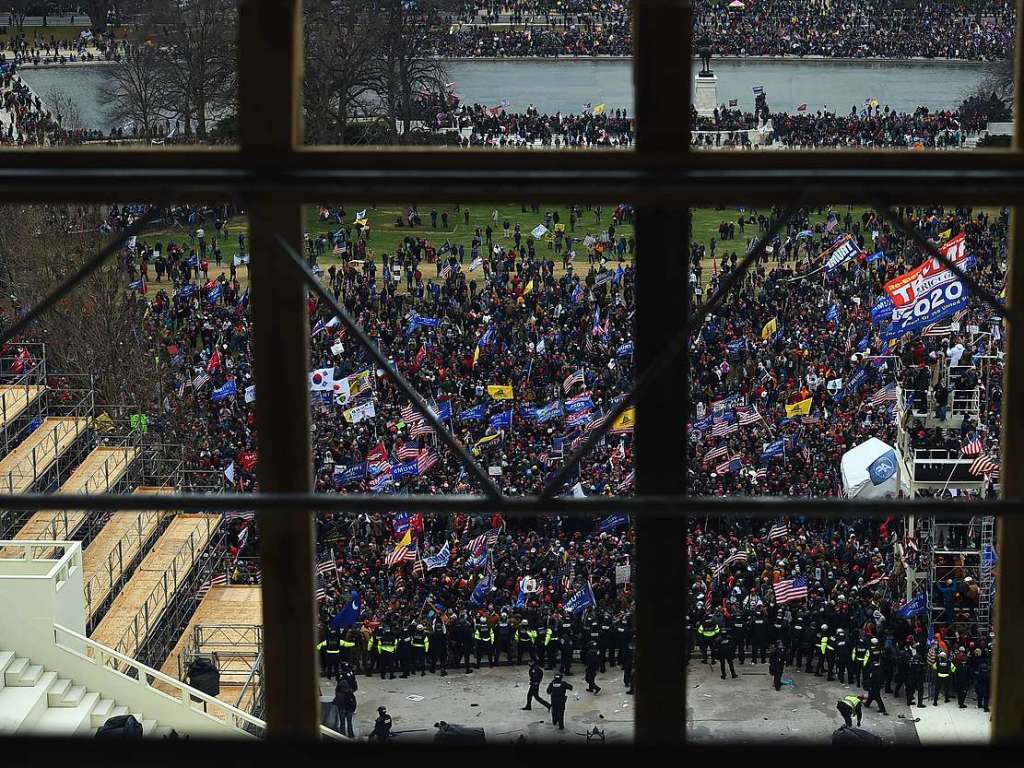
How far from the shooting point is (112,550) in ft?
71.9

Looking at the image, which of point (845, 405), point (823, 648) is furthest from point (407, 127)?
point (823, 648)

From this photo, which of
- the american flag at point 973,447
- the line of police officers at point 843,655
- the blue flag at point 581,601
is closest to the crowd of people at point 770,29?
the american flag at point 973,447

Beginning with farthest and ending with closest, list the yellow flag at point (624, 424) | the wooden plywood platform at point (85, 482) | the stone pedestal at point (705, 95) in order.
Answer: the stone pedestal at point (705, 95) < the yellow flag at point (624, 424) < the wooden plywood platform at point (85, 482)

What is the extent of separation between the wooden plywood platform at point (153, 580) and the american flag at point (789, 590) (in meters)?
8.95

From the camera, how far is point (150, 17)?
51.4 metres

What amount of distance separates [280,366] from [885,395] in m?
23.3

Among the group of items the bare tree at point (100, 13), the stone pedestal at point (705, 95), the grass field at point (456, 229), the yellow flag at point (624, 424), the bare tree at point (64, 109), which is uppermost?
the bare tree at point (100, 13)

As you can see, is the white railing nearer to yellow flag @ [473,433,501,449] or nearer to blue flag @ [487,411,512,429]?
yellow flag @ [473,433,501,449]

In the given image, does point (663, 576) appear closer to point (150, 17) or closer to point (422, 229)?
point (422, 229)

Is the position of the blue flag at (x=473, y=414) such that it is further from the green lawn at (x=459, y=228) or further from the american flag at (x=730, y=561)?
the green lawn at (x=459, y=228)

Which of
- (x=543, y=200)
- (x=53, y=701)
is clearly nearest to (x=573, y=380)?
(x=53, y=701)

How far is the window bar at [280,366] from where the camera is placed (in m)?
4.73

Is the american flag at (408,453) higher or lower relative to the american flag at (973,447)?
lower

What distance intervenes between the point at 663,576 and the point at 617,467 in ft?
63.7
